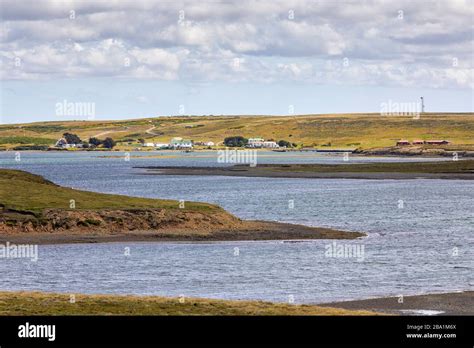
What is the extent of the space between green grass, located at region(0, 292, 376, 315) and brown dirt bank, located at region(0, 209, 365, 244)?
27010 mm

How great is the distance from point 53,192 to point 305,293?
3893 centimetres

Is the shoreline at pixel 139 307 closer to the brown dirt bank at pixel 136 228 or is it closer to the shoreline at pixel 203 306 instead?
the shoreline at pixel 203 306

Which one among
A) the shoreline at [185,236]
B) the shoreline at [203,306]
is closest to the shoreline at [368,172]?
the shoreline at [185,236]

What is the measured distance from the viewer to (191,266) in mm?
55406

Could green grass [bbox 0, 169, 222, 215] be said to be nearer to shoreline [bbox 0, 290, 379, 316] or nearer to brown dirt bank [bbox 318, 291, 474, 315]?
shoreline [bbox 0, 290, 379, 316]

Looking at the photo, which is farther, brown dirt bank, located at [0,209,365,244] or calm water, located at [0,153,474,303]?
brown dirt bank, located at [0,209,365,244]

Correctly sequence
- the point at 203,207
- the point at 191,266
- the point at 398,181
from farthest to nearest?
the point at 398,181, the point at 203,207, the point at 191,266

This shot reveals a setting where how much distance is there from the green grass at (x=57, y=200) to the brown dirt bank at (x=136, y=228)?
4.24 ft

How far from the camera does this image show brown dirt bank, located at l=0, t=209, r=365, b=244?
2677 inches

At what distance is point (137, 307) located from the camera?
37031mm

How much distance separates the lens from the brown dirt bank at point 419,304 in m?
40.3

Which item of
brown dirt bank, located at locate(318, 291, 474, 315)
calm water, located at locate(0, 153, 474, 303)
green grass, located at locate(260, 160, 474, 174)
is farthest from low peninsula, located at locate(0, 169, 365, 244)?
green grass, located at locate(260, 160, 474, 174)
